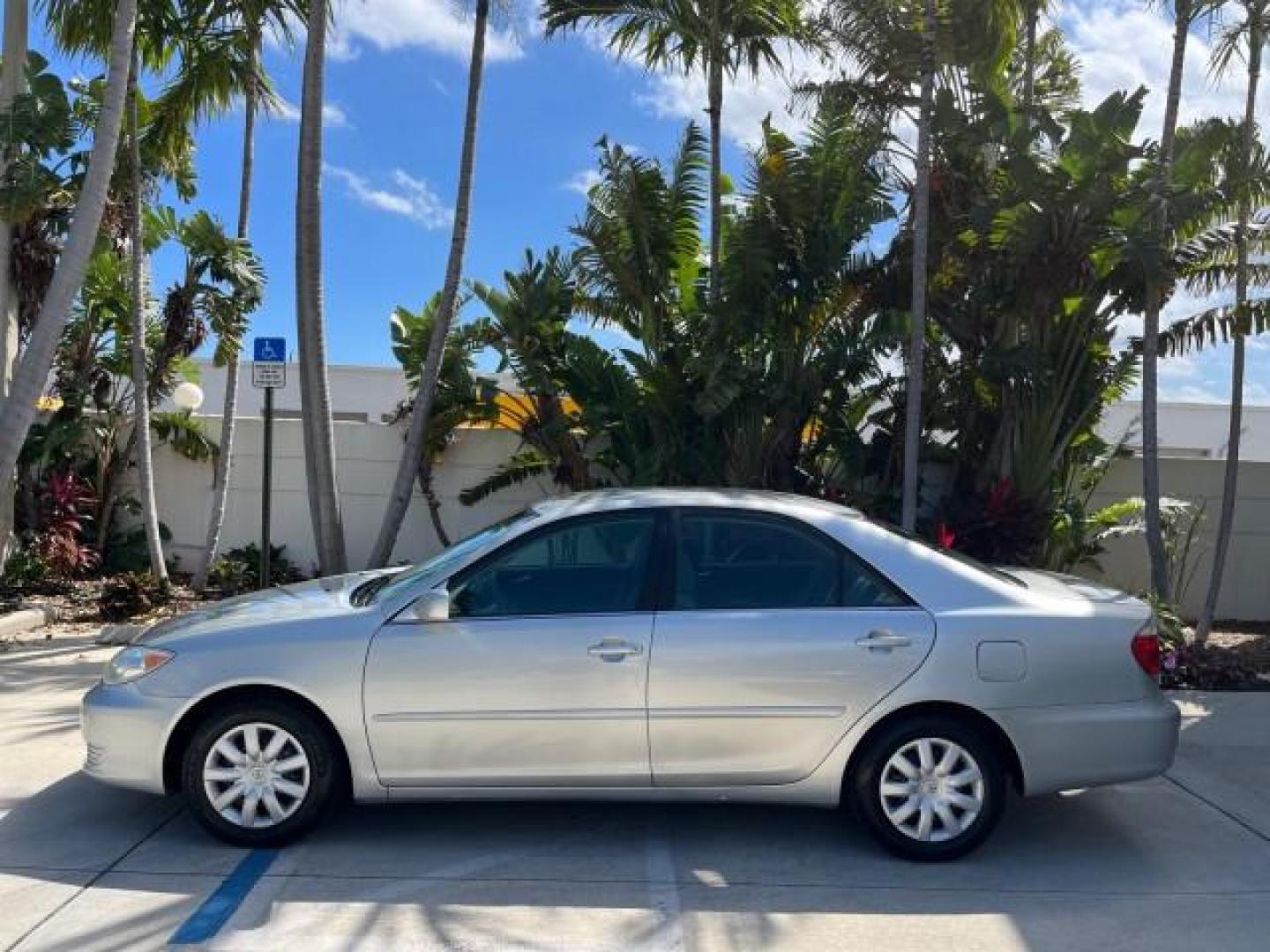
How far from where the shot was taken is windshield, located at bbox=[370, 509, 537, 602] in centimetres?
513

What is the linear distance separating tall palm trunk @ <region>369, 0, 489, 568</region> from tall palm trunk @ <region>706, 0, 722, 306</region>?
2.20 metres

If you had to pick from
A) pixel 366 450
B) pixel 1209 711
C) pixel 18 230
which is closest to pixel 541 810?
pixel 1209 711

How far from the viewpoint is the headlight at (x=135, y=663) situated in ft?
16.3

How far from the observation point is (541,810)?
5.59m

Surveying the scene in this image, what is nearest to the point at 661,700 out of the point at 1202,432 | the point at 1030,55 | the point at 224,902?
the point at 224,902

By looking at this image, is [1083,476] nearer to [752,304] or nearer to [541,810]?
[752,304]

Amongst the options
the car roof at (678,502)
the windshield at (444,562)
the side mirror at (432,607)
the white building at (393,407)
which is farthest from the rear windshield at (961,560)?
the white building at (393,407)

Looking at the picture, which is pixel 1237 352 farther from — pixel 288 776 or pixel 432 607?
pixel 288 776

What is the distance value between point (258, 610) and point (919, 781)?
3012 mm

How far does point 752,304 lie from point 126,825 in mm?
7055

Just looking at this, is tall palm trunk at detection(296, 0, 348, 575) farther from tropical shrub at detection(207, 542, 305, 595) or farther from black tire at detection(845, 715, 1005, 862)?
black tire at detection(845, 715, 1005, 862)

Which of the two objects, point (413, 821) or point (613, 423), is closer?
point (413, 821)

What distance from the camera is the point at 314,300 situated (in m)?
10.3

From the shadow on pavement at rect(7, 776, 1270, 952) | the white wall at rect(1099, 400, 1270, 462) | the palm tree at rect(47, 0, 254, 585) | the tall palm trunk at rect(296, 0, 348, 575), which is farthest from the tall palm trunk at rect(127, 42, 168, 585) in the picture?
the white wall at rect(1099, 400, 1270, 462)
